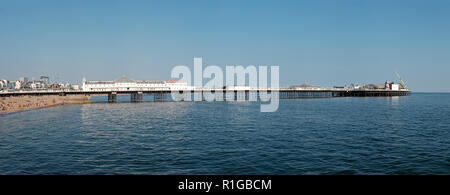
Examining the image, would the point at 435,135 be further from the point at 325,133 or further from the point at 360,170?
the point at 360,170

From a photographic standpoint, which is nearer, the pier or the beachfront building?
the pier

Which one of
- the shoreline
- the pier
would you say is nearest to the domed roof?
the pier

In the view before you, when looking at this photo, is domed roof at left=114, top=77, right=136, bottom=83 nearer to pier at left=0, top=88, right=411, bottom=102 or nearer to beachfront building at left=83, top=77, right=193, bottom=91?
beachfront building at left=83, top=77, right=193, bottom=91

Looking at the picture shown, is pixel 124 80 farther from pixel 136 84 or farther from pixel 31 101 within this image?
pixel 31 101

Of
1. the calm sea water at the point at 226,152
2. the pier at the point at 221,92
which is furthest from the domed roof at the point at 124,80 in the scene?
the calm sea water at the point at 226,152

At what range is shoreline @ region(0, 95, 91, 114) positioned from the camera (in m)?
68.0

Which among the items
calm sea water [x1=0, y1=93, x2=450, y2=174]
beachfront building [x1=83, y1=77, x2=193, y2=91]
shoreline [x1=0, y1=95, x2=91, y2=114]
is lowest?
calm sea water [x1=0, y1=93, x2=450, y2=174]

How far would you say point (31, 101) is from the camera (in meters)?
85.1

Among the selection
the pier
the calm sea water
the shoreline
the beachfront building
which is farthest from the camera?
the beachfront building

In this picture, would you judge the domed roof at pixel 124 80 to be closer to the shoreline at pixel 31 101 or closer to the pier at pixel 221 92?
the pier at pixel 221 92

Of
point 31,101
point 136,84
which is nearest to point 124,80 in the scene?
point 136,84

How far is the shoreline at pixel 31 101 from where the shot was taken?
68.0 m
